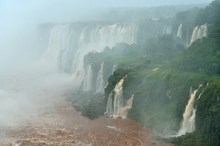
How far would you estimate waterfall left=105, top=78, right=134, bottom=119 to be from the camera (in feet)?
135

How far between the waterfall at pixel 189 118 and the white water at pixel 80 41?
21048 millimetres

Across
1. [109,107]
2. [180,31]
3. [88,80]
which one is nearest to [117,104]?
[109,107]

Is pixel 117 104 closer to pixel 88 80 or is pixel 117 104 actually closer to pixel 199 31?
pixel 88 80

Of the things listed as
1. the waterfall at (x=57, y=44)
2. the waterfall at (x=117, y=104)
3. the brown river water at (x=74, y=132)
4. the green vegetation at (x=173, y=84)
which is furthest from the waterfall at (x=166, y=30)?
the brown river water at (x=74, y=132)

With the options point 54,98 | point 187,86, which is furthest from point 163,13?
point 187,86

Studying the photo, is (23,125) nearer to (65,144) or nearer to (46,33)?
(65,144)

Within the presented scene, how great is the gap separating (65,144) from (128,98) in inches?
372

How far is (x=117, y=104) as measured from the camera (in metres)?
42.0

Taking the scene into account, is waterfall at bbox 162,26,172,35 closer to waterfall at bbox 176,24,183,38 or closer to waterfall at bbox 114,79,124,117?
waterfall at bbox 176,24,183,38

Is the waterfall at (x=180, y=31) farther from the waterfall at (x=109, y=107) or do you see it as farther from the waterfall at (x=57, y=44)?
the waterfall at (x=57, y=44)

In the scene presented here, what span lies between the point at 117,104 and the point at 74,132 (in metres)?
6.64

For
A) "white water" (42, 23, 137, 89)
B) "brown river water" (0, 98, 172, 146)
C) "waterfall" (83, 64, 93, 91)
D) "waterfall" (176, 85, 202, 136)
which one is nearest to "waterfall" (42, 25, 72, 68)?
"white water" (42, 23, 137, 89)

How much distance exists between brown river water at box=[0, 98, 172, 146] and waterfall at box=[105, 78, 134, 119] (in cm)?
138

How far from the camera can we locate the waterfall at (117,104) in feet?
135
